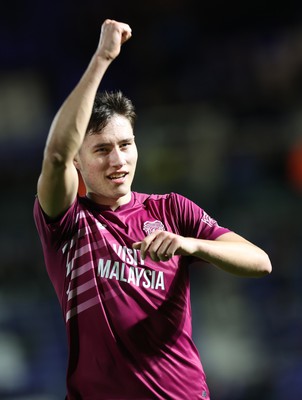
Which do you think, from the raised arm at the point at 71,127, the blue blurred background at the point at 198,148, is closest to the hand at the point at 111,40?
the raised arm at the point at 71,127

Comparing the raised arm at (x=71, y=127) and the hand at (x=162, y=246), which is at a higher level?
the raised arm at (x=71, y=127)

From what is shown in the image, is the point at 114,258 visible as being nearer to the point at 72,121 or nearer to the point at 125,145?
the point at 125,145

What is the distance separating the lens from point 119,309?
3639mm

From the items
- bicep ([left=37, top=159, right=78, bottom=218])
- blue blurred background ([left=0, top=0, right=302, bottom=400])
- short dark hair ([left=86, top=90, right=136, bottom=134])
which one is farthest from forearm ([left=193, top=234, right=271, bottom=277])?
blue blurred background ([left=0, top=0, right=302, bottom=400])

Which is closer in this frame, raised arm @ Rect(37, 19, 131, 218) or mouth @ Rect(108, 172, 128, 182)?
raised arm @ Rect(37, 19, 131, 218)

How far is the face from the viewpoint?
150 inches

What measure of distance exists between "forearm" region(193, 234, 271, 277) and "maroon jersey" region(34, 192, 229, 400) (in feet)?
0.80

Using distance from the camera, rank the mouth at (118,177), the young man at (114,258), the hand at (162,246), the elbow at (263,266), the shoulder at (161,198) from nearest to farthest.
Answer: the hand at (162,246) < the young man at (114,258) < the elbow at (263,266) < the mouth at (118,177) < the shoulder at (161,198)

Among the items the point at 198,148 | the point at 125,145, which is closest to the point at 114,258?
the point at 125,145

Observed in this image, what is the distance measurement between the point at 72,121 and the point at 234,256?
A: 2.97 ft

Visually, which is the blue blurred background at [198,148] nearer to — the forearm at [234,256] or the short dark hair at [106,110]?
the forearm at [234,256]

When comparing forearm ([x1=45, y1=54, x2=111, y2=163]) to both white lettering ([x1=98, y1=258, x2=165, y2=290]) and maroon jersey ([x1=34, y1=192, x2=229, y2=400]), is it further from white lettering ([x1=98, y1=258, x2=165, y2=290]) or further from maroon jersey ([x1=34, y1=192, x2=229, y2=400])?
white lettering ([x1=98, y1=258, x2=165, y2=290])

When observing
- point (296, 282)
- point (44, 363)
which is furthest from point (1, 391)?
point (296, 282)

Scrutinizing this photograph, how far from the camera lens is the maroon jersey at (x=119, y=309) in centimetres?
360
